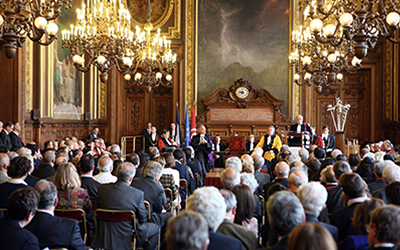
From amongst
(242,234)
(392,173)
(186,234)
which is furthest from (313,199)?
(392,173)

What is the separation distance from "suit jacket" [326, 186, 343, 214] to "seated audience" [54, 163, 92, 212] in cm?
274

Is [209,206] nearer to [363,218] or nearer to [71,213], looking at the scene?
[363,218]

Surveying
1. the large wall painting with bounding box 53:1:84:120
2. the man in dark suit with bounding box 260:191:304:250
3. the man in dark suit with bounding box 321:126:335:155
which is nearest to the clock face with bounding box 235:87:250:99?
the man in dark suit with bounding box 321:126:335:155

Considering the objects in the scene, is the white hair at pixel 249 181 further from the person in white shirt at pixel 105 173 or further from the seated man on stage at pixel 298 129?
the seated man on stage at pixel 298 129

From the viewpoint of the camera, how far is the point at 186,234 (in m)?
2.00

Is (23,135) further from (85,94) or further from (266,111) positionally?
(266,111)

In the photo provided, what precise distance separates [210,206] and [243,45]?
1403cm

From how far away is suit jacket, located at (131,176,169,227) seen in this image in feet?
16.4

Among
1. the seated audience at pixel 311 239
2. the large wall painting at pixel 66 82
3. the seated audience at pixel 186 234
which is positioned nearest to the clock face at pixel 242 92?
the large wall painting at pixel 66 82

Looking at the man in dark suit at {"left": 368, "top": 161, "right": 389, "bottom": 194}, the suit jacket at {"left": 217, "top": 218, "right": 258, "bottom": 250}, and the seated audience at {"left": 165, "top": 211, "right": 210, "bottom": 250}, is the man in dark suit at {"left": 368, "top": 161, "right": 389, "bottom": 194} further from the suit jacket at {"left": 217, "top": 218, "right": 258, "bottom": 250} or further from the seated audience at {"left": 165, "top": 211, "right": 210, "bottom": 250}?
the seated audience at {"left": 165, "top": 211, "right": 210, "bottom": 250}

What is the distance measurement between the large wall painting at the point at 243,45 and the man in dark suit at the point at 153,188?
36.5ft

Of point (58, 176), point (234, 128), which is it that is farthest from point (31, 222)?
point (234, 128)

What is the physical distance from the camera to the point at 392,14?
582cm

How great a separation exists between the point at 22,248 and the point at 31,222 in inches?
21.5
